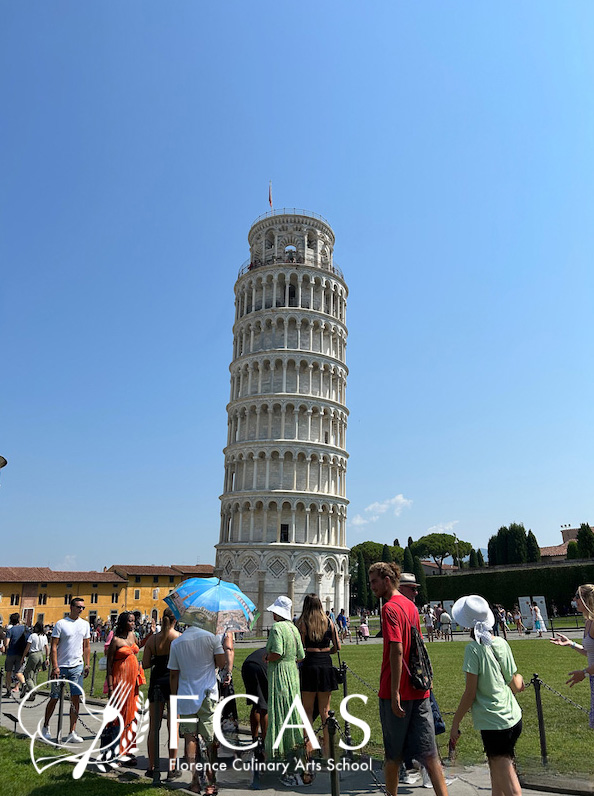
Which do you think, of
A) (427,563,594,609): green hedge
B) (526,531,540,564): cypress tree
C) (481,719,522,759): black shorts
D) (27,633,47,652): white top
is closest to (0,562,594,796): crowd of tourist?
(481,719,522,759): black shorts

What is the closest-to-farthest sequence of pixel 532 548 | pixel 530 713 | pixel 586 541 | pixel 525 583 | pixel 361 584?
pixel 530 713, pixel 525 583, pixel 586 541, pixel 532 548, pixel 361 584

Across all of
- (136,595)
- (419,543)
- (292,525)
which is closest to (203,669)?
(292,525)

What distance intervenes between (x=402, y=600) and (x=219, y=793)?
365cm

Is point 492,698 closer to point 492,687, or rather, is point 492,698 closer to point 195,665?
point 492,687

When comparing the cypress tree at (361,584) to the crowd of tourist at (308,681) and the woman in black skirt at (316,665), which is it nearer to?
the crowd of tourist at (308,681)

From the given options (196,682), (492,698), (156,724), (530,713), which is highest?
(492,698)

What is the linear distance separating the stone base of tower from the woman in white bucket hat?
44163 millimetres

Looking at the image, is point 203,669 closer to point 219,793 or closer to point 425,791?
point 219,793

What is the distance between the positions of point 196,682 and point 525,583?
55.1m

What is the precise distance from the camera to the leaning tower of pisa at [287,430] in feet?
163

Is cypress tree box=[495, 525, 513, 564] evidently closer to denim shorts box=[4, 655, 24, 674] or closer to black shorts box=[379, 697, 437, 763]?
denim shorts box=[4, 655, 24, 674]

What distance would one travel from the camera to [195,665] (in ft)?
22.7

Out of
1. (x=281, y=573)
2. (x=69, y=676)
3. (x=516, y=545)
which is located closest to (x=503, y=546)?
(x=516, y=545)

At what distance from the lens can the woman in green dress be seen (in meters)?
7.33
